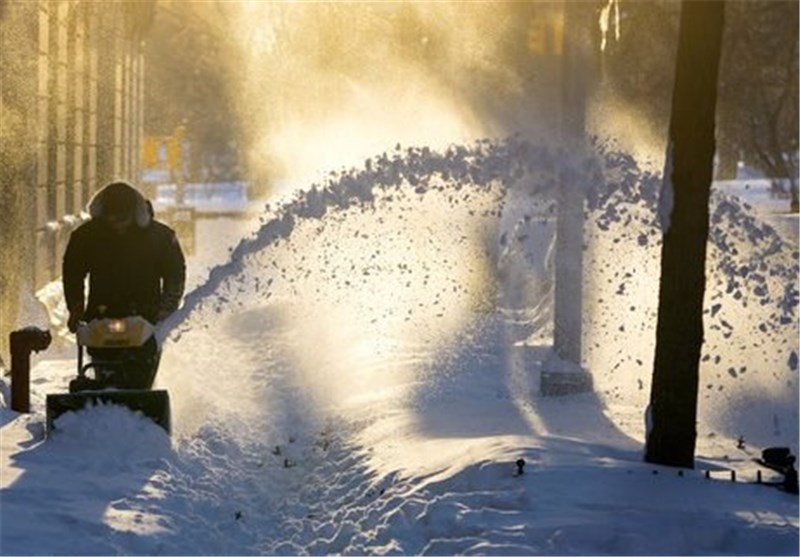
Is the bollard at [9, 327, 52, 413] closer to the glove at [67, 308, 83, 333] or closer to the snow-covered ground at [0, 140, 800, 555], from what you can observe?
the snow-covered ground at [0, 140, 800, 555]

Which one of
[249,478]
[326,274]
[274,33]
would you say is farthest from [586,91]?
[274,33]

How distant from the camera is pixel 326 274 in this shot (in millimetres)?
18453

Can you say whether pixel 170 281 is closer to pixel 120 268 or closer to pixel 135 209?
pixel 120 268

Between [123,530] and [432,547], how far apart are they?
5.27 ft

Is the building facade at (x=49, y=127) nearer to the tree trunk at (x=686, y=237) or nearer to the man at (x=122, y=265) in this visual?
the man at (x=122, y=265)

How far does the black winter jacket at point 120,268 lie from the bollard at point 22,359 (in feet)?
2.79

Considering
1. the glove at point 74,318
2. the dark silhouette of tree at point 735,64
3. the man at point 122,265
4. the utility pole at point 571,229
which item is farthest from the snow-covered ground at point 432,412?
the dark silhouette of tree at point 735,64

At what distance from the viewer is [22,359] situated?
9.45 metres

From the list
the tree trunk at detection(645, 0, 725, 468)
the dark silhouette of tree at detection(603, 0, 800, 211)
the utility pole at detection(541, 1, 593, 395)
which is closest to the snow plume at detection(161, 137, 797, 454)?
the utility pole at detection(541, 1, 593, 395)

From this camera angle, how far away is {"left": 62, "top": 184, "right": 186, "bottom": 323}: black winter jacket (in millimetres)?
8734

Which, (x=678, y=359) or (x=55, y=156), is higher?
(x=55, y=156)

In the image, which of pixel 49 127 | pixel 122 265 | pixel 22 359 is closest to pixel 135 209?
pixel 122 265

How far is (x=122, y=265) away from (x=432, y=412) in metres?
2.67

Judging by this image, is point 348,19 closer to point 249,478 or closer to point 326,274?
point 326,274
